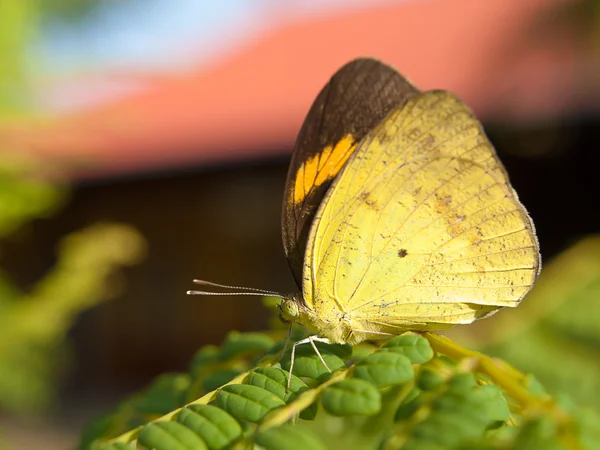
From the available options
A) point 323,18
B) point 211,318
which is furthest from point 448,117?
point 323,18

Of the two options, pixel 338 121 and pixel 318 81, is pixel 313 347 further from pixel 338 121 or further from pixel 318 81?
pixel 318 81

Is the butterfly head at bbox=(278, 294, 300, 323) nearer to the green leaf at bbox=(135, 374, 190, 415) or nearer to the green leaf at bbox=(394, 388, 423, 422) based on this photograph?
the green leaf at bbox=(135, 374, 190, 415)

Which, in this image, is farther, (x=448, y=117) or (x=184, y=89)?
(x=184, y=89)

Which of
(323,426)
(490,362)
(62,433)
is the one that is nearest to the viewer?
(490,362)

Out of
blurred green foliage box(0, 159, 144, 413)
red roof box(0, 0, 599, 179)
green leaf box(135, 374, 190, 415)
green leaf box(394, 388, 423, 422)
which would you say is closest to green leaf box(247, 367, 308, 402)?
green leaf box(394, 388, 423, 422)

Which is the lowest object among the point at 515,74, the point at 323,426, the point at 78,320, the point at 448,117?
the point at 78,320

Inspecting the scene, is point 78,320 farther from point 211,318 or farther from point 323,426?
point 323,426

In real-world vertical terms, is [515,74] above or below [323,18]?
below

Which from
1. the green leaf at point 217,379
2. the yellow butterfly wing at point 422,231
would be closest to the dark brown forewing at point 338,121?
the yellow butterfly wing at point 422,231

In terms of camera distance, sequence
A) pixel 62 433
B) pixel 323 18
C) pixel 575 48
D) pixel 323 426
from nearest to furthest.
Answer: pixel 323 426
pixel 575 48
pixel 62 433
pixel 323 18
